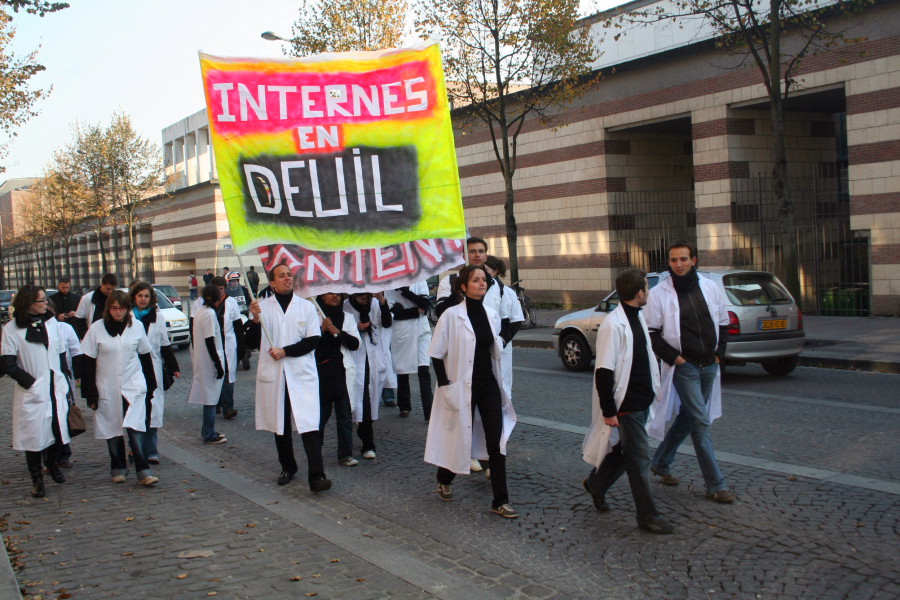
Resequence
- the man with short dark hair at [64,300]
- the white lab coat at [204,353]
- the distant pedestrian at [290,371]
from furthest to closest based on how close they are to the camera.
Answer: the man with short dark hair at [64,300]
the white lab coat at [204,353]
the distant pedestrian at [290,371]

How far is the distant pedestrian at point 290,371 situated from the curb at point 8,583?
83.3 inches

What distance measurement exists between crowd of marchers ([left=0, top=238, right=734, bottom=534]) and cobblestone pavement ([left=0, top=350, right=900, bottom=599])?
0.84 ft

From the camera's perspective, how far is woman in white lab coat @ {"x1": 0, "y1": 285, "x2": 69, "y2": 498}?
685 cm

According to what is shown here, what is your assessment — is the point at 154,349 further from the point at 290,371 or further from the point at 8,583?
the point at 8,583

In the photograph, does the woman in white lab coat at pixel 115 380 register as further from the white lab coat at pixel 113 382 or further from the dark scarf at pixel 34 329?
the dark scarf at pixel 34 329

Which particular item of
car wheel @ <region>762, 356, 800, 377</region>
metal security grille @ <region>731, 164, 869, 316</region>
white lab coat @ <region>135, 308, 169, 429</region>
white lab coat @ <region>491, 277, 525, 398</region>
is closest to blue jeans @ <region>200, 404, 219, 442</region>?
white lab coat @ <region>135, 308, 169, 429</region>

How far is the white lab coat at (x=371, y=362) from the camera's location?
777cm

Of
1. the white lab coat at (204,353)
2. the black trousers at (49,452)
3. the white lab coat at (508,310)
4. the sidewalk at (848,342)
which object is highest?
the white lab coat at (508,310)

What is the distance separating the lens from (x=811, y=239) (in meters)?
21.6

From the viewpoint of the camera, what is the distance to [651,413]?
5.77 meters

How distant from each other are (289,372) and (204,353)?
132 inches

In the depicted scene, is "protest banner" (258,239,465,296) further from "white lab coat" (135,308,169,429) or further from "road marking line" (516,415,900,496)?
"road marking line" (516,415,900,496)

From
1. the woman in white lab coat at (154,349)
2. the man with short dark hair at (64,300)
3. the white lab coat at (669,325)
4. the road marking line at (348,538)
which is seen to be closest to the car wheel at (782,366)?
the white lab coat at (669,325)

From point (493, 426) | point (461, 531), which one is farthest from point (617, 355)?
point (461, 531)
